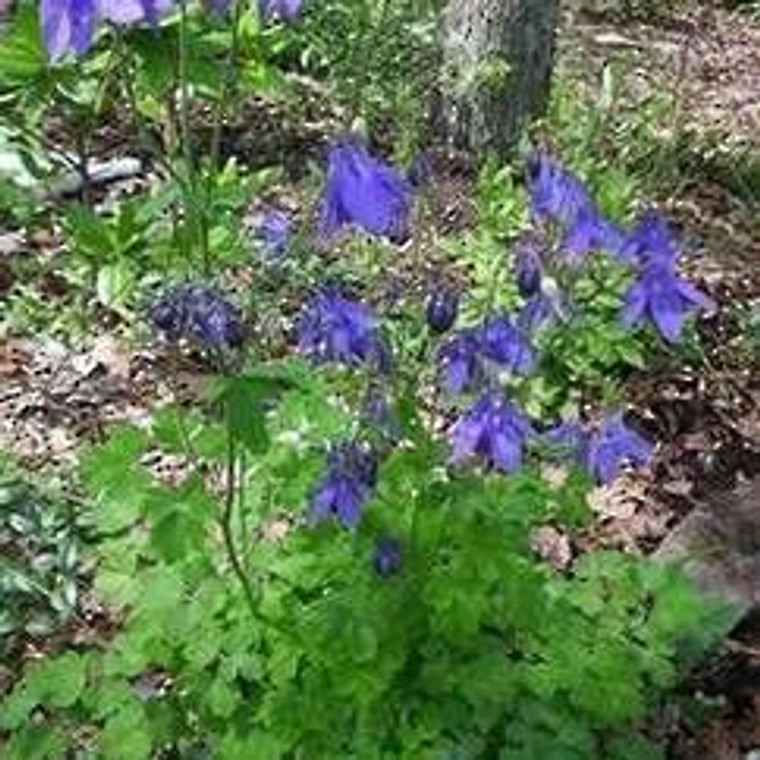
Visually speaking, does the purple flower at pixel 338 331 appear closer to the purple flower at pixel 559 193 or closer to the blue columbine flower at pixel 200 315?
the blue columbine flower at pixel 200 315

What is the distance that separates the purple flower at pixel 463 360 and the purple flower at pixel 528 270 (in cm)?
11

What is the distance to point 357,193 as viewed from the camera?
2234 mm

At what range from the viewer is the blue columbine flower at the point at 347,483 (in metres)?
2.51

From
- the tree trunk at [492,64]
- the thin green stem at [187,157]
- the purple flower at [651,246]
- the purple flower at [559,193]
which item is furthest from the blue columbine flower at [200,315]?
the tree trunk at [492,64]

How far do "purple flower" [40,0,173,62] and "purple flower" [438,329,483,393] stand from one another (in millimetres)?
890

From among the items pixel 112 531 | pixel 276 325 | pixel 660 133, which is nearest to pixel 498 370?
pixel 112 531

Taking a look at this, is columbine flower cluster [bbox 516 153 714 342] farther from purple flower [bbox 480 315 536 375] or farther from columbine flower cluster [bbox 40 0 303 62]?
columbine flower cluster [bbox 40 0 303 62]

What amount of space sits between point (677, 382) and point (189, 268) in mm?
2175

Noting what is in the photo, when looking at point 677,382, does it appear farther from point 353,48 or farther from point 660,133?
point 353,48

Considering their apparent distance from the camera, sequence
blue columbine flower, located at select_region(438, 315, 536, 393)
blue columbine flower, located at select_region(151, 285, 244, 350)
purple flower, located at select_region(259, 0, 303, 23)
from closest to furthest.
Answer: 1. purple flower, located at select_region(259, 0, 303, 23)
2. blue columbine flower, located at select_region(151, 285, 244, 350)
3. blue columbine flower, located at select_region(438, 315, 536, 393)

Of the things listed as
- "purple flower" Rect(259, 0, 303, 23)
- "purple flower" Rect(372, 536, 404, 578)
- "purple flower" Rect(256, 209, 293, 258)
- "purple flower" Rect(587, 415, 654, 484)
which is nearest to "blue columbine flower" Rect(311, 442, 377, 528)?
"purple flower" Rect(372, 536, 404, 578)

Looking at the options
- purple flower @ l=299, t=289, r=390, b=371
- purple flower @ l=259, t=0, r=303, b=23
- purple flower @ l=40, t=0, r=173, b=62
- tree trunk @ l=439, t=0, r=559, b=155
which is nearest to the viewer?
purple flower @ l=40, t=0, r=173, b=62

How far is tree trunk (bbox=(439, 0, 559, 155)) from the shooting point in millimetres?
5500

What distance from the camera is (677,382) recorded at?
4496 mm
